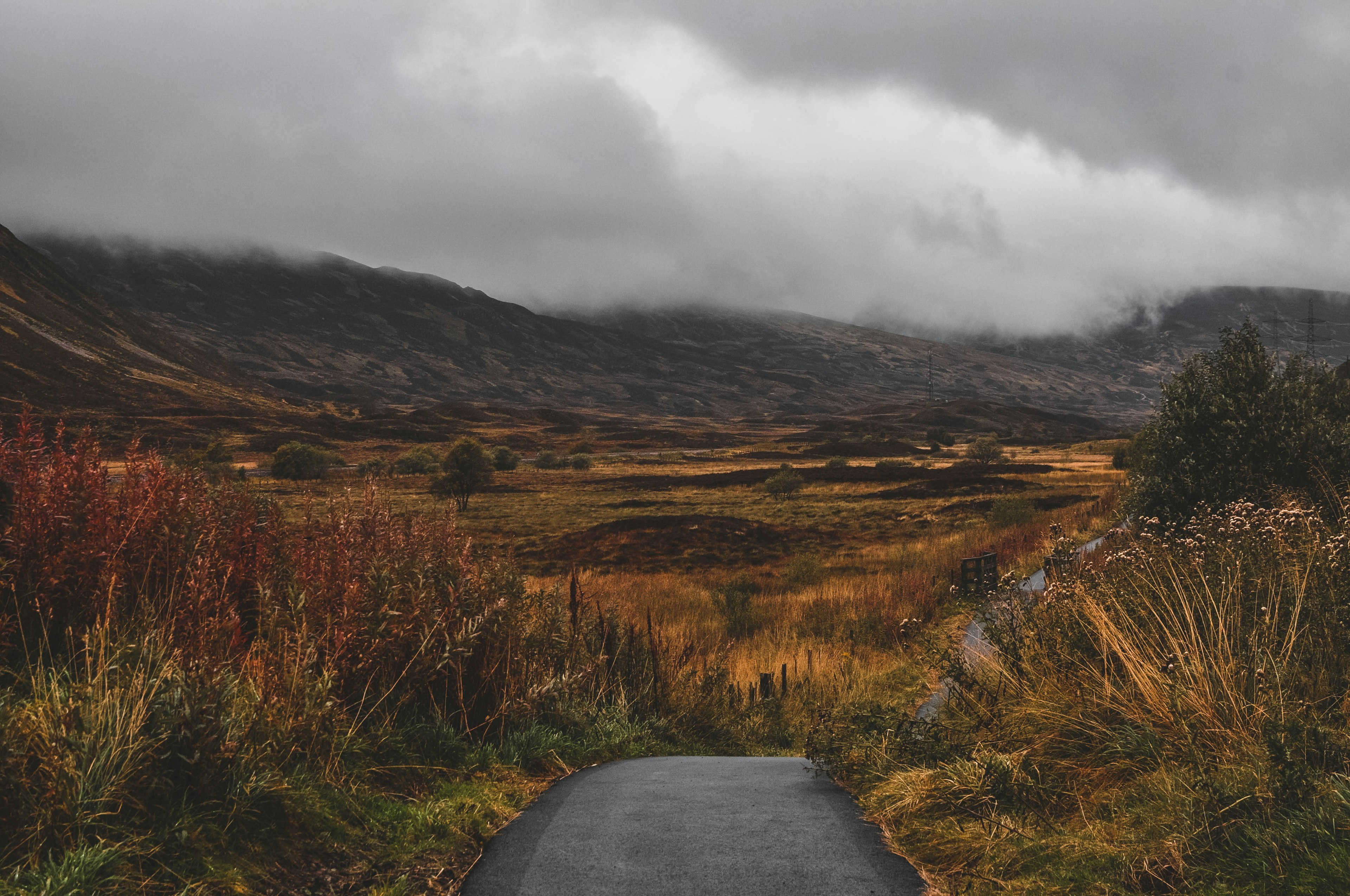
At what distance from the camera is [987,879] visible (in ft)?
14.8

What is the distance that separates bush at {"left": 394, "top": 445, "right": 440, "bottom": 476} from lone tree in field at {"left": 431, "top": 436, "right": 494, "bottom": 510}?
66.8 feet

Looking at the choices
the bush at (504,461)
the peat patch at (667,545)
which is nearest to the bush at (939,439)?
the bush at (504,461)

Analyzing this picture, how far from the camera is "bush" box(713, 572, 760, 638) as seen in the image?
19.7 metres

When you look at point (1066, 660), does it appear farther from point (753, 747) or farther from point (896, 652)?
point (896, 652)

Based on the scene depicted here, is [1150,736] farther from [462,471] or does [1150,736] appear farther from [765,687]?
[462,471]

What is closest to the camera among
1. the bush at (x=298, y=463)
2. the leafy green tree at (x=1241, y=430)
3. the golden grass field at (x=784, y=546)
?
the golden grass field at (x=784, y=546)

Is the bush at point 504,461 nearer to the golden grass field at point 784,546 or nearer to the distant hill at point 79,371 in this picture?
the golden grass field at point 784,546

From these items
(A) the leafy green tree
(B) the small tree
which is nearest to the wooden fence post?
(A) the leafy green tree

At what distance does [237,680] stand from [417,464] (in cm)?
7912

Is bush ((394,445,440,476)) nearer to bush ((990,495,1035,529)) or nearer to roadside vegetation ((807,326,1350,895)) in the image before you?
bush ((990,495,1035,529))

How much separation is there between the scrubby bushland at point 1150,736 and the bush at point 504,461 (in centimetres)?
8407

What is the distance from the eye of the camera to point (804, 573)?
26.8 meters

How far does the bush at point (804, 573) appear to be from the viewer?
25.8m

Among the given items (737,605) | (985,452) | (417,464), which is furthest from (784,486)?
(985,452)
